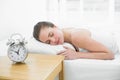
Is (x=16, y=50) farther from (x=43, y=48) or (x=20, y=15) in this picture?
(x=20, y=15)

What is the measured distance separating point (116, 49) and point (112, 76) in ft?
1.35

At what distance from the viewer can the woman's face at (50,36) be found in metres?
A: 1.82

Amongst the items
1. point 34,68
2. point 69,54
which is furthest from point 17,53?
point 69,54

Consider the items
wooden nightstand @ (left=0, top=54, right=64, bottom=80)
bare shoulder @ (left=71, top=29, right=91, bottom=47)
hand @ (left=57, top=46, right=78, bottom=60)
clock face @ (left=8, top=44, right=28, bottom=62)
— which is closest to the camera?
wooden nightstand @ (left=0, top=54, right=64, bottom=80)

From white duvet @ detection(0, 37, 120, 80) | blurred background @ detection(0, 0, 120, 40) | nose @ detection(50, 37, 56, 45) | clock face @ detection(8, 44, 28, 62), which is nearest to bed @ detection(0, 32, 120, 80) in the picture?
white duvet @ detection(0, 37, 120, 80)

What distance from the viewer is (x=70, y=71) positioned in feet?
5.27

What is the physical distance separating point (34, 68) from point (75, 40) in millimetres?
580

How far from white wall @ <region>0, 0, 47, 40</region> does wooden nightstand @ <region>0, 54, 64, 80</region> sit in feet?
1.56

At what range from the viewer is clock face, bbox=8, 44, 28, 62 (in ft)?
4.48

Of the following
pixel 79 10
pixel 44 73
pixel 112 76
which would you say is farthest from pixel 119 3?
pixel 44 73

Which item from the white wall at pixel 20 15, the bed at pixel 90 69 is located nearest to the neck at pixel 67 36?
the bed at pixel 90 69

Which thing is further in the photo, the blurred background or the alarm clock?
the blurred background

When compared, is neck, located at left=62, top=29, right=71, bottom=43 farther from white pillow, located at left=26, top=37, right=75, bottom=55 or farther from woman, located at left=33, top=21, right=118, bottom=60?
white pillow, located at left=26, top=37, right=75, bottom=55

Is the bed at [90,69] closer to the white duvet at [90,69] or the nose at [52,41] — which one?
the white duvet at [90,69]
